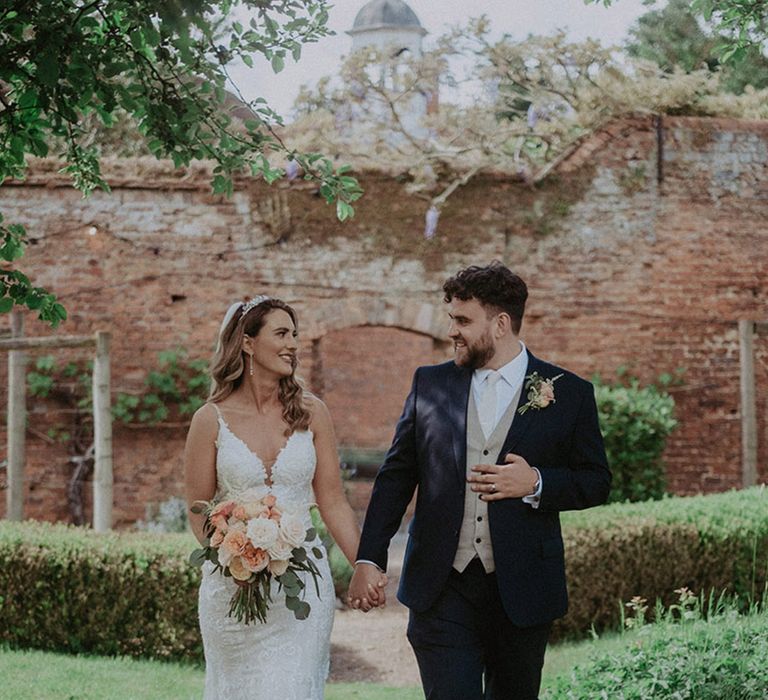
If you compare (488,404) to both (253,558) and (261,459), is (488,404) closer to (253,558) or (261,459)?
(261,459)

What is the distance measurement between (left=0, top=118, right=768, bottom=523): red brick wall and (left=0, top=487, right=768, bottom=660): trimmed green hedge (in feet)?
11.9

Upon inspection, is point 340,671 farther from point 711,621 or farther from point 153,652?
point 711,621

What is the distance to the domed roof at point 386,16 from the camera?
3192cm

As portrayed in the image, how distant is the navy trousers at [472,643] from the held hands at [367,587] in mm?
145

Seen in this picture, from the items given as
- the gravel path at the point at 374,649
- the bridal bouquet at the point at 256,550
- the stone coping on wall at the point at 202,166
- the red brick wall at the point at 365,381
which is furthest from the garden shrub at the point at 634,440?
the red brick wall at the point at 365,381

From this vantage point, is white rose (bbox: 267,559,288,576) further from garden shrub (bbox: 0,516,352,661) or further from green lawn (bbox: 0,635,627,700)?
garden shrub (bbox: 0,516,352,661)

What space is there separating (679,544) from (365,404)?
10.6 metres

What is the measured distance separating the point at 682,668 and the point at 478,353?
1.74 metres

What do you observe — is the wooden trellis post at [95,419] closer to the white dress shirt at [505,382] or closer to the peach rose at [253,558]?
the peach rose at [253,558]

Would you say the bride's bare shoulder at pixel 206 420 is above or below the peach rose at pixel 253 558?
above

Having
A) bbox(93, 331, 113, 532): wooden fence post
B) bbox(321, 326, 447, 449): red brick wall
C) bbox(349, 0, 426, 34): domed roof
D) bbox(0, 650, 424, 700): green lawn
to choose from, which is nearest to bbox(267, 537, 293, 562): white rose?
bbox(0, 650, 424, 700): green lawn

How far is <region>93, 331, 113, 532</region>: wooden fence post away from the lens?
9.08m

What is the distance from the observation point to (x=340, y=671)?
7.59 meters

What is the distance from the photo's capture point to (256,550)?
12.4ft
